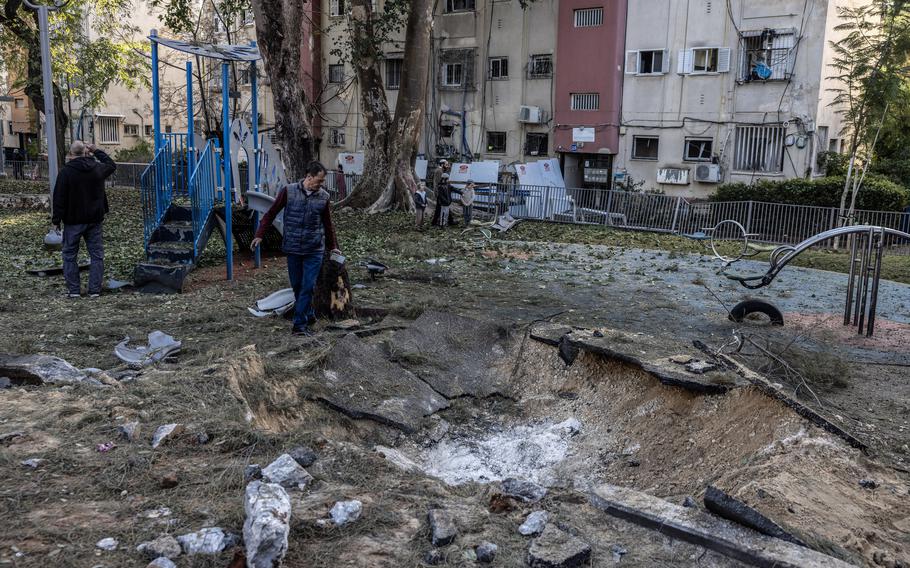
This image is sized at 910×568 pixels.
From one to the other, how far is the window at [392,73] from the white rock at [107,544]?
31614 millimetres

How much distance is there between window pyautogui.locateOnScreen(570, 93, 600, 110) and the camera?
28203mm

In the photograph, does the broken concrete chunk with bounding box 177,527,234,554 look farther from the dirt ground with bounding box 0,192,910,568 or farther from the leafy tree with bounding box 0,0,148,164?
the leafy tree with bounding box 0,0,148,164

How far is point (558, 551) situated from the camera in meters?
3.63

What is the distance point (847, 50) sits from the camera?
22344 mm

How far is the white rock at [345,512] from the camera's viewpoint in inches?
150

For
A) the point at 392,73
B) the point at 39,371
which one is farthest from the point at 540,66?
the point at 39,371

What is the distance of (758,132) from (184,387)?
2340cm

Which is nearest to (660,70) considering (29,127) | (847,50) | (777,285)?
(847,50)

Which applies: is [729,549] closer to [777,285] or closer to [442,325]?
[442,325]

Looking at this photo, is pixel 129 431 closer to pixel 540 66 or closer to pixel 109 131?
pixel 540 66

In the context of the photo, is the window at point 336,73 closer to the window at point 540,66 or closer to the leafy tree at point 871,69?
the window at point 540,66

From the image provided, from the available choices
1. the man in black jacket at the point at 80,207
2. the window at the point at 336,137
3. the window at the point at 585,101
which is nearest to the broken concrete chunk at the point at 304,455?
the man in black jacket at the point at 80,207

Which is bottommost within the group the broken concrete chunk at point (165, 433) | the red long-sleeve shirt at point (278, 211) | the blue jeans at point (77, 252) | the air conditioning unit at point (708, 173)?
the broken concrete chunk at point (165, 433)

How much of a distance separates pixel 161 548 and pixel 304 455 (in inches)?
48.9
